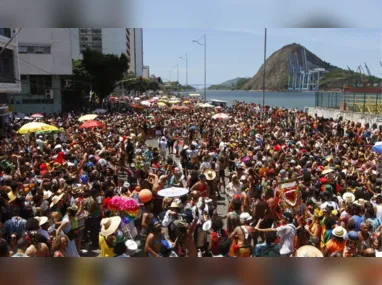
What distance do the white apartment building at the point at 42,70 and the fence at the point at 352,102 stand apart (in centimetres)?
2257

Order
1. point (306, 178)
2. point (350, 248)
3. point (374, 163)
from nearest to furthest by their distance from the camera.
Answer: point (350, 248) → point (306, 178) → point (374, 163)

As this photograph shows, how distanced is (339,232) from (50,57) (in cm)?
3614

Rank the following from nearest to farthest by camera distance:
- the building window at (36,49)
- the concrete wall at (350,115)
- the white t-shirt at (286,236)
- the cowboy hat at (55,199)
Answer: the white t-shirt at (286,236) → the cowboy hat at (55,199) → the concrete wall at (350,115) → the building window at (36,49)

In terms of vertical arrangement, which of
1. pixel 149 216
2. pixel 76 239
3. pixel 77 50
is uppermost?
pixel 77 50

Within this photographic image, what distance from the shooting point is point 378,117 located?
20.1 metres

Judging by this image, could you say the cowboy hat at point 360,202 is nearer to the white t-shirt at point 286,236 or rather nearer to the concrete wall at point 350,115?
the white t-shirt at point 286,236

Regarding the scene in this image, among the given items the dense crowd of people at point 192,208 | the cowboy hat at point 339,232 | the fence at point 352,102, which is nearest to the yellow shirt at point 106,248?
the dense crowd of people at point 192,208

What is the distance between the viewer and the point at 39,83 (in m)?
37.5

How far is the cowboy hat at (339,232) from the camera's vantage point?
5.20 metres

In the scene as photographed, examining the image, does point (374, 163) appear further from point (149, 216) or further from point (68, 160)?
point (68, 160)

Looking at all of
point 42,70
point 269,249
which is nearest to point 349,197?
point 269,249

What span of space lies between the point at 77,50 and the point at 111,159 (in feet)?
202

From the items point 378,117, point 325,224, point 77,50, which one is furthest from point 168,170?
point 77,50

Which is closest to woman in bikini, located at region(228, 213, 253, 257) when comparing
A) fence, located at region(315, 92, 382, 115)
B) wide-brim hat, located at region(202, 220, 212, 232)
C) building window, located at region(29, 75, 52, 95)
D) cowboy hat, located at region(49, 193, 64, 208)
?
wide-brim hat, located at region(202, 220, 212, 232)
